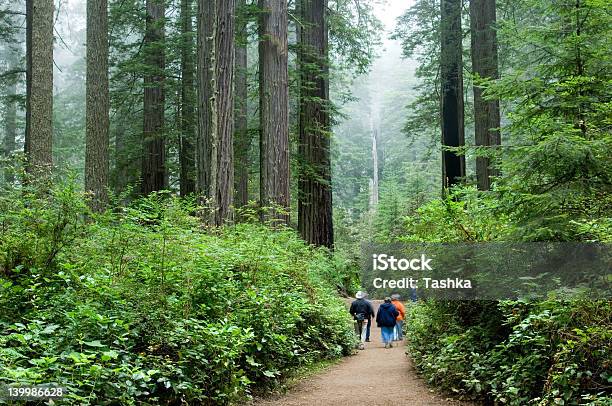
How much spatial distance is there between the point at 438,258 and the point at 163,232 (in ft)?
13.8

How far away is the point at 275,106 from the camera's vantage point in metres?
13.6

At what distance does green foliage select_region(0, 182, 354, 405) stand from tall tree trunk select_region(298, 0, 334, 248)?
27.2 feet

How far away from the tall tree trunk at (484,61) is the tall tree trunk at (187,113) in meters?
9.42

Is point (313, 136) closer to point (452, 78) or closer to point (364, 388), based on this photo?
point (452, 78)

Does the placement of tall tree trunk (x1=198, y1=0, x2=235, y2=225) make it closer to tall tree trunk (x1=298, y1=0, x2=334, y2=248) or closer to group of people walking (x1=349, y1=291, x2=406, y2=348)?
group of people walking (x1=349, y1=291, x2=406, y2=348)

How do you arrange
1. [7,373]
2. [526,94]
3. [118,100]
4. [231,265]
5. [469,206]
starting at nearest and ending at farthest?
[7,373] < [526,94] < [231,265] < [469,206] < [118,100]

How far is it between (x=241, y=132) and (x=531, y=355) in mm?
12378

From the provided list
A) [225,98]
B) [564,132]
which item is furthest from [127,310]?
[225,98]

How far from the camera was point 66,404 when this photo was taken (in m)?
4.02

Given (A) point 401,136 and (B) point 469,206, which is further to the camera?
(A) point 401,136

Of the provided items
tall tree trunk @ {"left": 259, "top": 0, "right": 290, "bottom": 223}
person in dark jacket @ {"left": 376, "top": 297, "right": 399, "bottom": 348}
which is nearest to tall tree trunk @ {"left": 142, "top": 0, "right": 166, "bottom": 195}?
tall tree trunk @ {"left": 259, "top": 0, "right": 290, "bottom": 223}

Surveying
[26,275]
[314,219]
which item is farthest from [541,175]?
[314,219]

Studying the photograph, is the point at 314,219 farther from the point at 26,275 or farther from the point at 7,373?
the point at 7,373

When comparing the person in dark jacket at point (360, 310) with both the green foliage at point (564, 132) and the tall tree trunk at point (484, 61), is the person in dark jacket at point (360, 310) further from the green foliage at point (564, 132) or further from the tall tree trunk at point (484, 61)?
the green foliage at point (564, 132)
